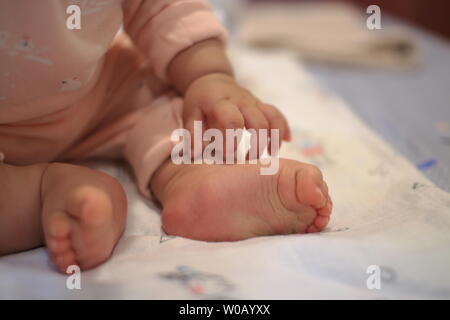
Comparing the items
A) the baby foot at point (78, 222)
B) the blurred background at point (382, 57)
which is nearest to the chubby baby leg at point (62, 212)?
the baby foot at point (78, 222)

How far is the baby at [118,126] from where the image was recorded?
50 cm

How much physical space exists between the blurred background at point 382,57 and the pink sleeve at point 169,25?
38cm

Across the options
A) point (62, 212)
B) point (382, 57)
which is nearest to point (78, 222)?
point (62, 212)

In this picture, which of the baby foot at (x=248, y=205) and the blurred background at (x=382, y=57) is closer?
the baby foot at (x=248, y=205)

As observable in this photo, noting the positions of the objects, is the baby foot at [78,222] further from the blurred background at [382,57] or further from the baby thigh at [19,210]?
the blurred background at [382,57]

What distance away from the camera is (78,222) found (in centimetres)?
45

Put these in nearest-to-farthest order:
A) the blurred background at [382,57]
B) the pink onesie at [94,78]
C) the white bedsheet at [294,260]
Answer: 1. the white bedsheet at [294,260]
2. the pink onesie at [94,78]
3. the blurred background at [382,57]

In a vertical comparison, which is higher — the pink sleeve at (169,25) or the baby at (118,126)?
the pink sleeve at (169,25)

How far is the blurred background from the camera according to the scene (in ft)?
3.01

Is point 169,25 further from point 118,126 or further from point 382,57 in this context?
point 382,57

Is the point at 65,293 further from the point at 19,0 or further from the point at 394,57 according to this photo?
the point at 394,57

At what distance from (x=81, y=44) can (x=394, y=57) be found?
102 cm

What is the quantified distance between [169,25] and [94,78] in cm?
13

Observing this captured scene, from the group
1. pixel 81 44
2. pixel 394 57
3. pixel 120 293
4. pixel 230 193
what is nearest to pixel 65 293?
pixel 120 293
